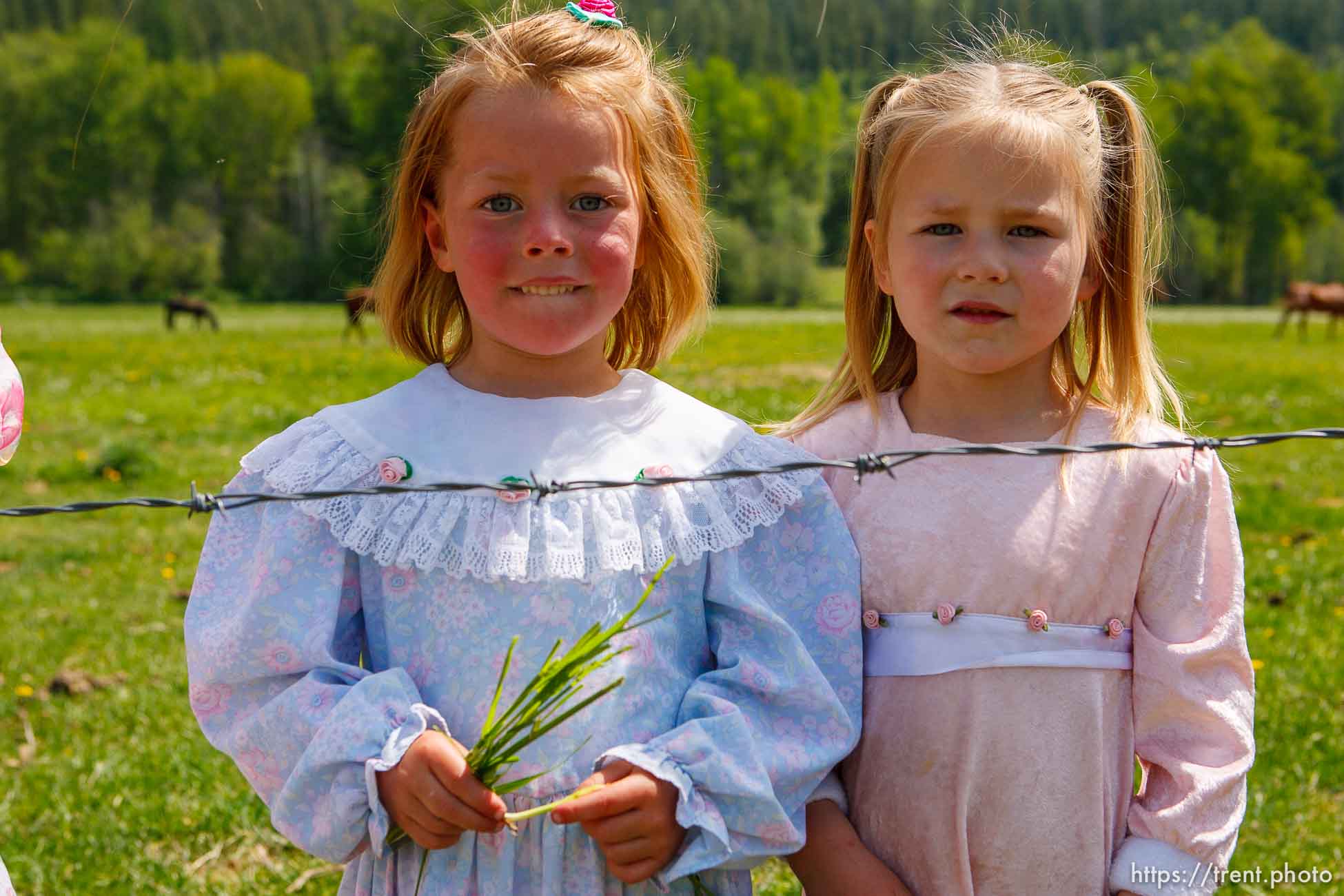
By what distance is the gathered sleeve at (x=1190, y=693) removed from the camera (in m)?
2.05

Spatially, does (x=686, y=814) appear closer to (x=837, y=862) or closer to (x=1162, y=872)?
(x=837, y=862)

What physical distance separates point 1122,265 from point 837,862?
3.66 feet

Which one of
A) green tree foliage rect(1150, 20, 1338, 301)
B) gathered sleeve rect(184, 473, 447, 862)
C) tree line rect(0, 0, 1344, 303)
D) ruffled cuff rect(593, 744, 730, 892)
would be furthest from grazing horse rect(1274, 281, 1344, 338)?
green tree foliage rect(1150, 20, 1338, 301)

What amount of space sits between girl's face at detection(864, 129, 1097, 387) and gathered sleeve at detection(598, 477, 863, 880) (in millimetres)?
341

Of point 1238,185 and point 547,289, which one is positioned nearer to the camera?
point 547,289

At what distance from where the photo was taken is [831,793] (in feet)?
6.95

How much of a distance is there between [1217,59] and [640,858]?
68.9m

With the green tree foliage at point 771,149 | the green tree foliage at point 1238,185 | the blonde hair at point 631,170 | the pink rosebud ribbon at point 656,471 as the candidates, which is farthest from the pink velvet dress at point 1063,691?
the green tree foliage at point 1238,185

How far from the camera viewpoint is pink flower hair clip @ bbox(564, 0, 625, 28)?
225 cm

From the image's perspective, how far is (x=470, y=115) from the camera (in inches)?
82.0

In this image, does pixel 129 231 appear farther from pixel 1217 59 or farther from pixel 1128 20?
pixel 1128 20

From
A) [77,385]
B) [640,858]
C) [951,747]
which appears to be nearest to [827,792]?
[951,747]

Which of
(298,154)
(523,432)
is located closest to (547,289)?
(523,432)

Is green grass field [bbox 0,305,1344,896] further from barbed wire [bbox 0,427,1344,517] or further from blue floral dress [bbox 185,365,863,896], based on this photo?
blue floral dress [bbox 185,365,863,896]
